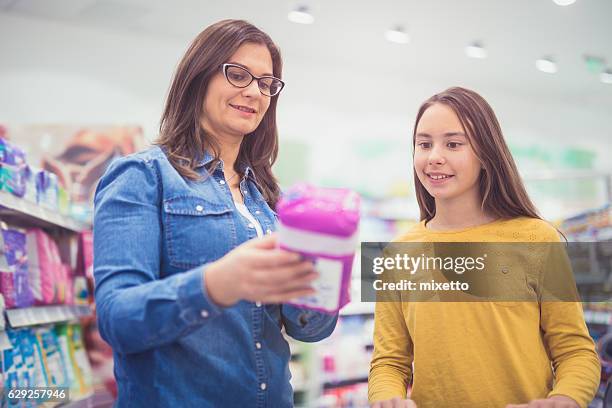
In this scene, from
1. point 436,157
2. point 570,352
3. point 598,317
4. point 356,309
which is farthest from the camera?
point 356,309

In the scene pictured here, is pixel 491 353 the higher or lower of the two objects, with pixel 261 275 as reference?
lower

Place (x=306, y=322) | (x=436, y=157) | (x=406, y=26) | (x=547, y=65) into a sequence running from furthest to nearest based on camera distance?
(x=547, y=65), (x=406, y=26), (x=436, y=157), (x=306, y=322)

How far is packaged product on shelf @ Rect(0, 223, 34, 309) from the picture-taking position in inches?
73.9

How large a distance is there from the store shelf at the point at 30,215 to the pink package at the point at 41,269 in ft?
0.30

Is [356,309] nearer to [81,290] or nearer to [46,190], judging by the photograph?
[81,290]

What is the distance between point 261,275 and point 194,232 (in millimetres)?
331

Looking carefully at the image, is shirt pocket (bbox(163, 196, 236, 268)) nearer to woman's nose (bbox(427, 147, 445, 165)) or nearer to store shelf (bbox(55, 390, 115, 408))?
woman's nose (bbox(427, 147, 445, 165))

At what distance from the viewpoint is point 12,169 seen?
1861 millimetres

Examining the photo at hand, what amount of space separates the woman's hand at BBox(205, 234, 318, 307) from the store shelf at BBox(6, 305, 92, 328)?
140cm

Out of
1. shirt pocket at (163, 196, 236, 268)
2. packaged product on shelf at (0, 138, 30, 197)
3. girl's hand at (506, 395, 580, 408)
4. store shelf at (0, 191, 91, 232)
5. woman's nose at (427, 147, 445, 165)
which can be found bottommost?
girl's hand at (506, 395, 580, 408)

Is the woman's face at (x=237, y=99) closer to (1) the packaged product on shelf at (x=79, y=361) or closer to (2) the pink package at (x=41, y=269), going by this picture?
(2) the pink package at (x=41, y=269)

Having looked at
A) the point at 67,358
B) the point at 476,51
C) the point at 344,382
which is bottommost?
the point at 344,382

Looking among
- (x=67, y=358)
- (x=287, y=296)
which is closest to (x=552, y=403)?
(x=287, y=296)

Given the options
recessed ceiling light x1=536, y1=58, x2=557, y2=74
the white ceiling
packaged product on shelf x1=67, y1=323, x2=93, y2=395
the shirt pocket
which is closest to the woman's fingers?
the shirt pocket
